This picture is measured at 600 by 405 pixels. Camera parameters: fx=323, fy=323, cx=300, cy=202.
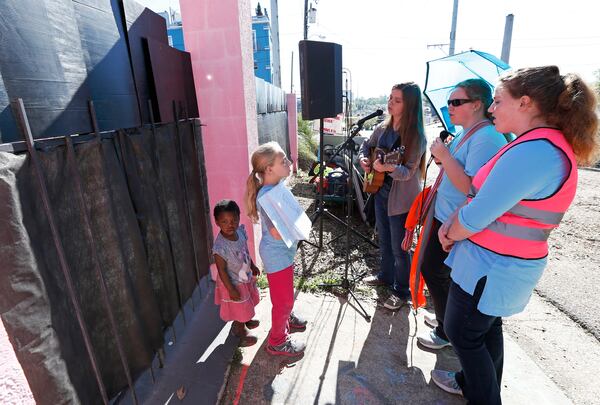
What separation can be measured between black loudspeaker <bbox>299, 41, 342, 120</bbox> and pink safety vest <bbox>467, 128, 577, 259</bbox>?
190cm

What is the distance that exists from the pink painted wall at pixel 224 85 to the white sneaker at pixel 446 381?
2128 millimetres

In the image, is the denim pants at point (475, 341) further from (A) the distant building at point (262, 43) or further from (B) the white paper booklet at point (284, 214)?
(A) the distant building at point (262, 43)

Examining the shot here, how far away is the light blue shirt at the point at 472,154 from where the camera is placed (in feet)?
5.86

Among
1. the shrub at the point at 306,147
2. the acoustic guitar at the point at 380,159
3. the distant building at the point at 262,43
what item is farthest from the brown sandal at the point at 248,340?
the distant building at the point at 262,43

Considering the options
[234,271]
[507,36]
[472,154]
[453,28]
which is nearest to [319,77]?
[472,154]

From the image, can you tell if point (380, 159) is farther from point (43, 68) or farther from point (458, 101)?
point (43, 68)

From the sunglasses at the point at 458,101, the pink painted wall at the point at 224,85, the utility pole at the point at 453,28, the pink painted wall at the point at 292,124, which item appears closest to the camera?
the sunglasses at the point at 458,101

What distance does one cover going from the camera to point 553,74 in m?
1.37

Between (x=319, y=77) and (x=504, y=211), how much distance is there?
2258 millimetres

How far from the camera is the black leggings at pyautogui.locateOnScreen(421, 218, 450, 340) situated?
218 cm

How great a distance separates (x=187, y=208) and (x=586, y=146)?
2594mm

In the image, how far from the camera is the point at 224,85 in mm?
3033

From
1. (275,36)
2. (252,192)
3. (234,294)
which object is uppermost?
(275,36)

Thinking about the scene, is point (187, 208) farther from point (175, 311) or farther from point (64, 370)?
point (64, 370)
